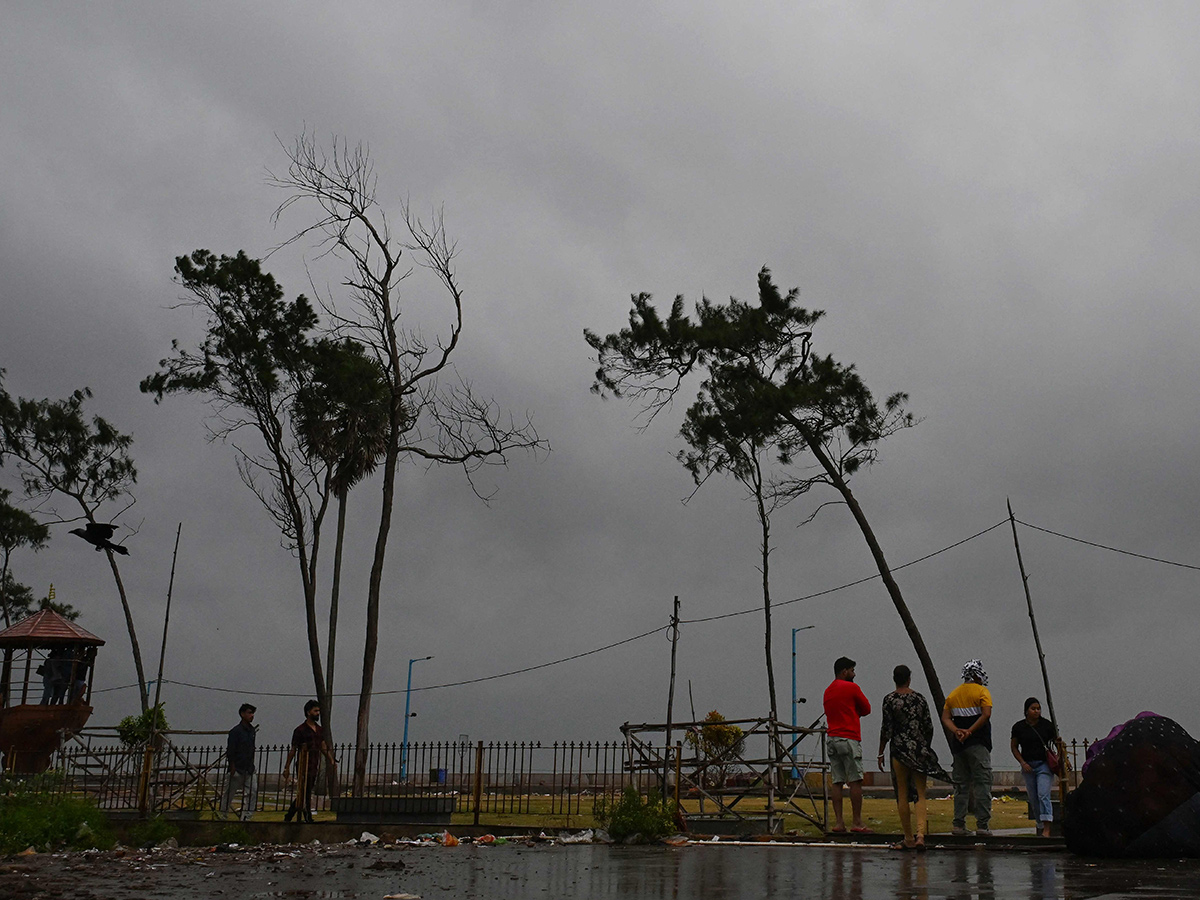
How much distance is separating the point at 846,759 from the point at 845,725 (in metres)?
0.39

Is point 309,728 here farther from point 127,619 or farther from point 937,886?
point 127,619

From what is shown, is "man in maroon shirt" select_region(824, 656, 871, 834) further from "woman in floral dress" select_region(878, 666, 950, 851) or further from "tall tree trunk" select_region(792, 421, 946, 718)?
"tall tree trunk" select_region(792, 421, 946, 718)

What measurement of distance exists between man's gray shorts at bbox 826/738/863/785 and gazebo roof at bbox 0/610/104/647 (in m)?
18.4

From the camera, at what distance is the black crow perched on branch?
110ft

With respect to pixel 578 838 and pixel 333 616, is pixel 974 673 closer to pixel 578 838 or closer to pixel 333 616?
pixel 578 838

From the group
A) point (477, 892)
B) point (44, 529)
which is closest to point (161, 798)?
point (477, 892)

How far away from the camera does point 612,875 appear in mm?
8953

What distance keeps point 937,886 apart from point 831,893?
907mm

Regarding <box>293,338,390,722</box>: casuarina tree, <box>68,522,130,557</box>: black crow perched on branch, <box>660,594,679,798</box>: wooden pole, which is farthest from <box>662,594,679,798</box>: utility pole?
<box>68,522,130,557</box>: black crow perched on branch

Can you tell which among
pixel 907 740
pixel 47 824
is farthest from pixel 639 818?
pixel 47 824

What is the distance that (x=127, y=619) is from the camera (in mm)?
38375

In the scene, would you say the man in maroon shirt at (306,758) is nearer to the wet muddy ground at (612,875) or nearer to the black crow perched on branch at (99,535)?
the wet muddy ground at (612,875)

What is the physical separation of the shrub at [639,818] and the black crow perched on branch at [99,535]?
23.9 meters

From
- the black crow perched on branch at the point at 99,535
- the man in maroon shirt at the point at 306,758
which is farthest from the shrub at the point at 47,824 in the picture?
the black crow perched on branch at the point at 99,535
